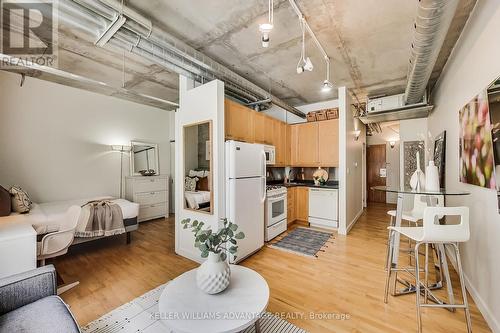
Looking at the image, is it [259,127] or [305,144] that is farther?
[305,144]

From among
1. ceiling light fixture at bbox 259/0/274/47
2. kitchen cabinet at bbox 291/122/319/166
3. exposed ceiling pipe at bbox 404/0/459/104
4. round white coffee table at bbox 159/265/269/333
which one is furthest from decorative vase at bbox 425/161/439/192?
kitchen cabinet at bbox 291/122/319/166

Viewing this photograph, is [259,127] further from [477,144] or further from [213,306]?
[213,306]

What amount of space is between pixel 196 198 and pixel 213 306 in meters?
1.89

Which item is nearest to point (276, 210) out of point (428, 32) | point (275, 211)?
point (275, 211)

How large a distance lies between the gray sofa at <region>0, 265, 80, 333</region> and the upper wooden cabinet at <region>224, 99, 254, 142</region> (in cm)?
240

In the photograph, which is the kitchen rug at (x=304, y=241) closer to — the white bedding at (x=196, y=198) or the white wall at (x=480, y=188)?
the white bedding at (x=196, y=198)

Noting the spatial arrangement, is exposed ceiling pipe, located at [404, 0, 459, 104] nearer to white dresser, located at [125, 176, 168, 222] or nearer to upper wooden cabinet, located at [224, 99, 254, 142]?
upper wooden cabinet, located at [224, 99, 254, 142]

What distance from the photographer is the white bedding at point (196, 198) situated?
2.93m

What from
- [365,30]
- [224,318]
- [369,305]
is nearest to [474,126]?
[365,30]

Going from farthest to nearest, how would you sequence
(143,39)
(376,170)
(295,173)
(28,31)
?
(376,170), (295,173), (28,31), (143,39)

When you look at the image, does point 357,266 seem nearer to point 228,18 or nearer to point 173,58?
point 228,18

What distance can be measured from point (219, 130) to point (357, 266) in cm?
262

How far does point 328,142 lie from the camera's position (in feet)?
15.6

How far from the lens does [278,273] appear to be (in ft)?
8.71
